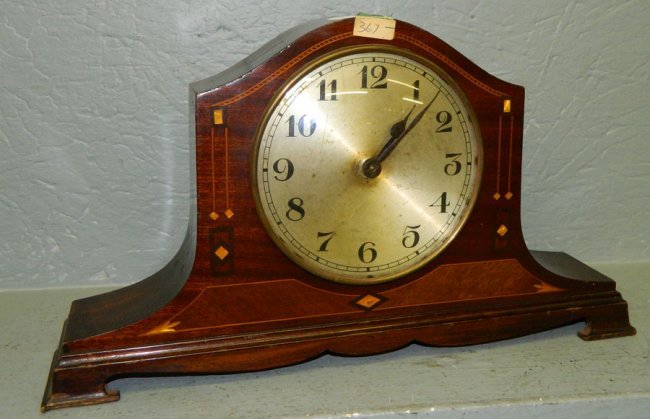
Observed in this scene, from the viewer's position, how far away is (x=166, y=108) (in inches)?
63.1

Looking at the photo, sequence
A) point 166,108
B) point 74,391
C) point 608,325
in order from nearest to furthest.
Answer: point 74,391
point 608,325
point 166,108

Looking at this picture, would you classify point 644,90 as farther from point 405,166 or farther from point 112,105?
point 112,105

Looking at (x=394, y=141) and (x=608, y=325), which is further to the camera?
(x=608, y=325)

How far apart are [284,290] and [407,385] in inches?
9.6

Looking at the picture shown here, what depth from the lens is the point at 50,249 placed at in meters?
1.65

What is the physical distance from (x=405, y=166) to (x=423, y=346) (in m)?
0.33

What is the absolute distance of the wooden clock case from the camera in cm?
123

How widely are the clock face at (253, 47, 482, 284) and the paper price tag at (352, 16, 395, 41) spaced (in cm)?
2

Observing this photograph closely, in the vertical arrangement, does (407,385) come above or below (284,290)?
below

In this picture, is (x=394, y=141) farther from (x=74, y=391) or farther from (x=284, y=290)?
(x=74, y=391)

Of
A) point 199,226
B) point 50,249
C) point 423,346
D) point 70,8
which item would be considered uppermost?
point 70,8

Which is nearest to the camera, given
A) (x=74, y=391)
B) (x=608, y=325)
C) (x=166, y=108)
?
(x=74, y=391)

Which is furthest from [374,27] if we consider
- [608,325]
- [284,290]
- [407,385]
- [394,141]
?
A: [608,325]

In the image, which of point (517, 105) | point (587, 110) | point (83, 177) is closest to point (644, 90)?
point (587, 110)
